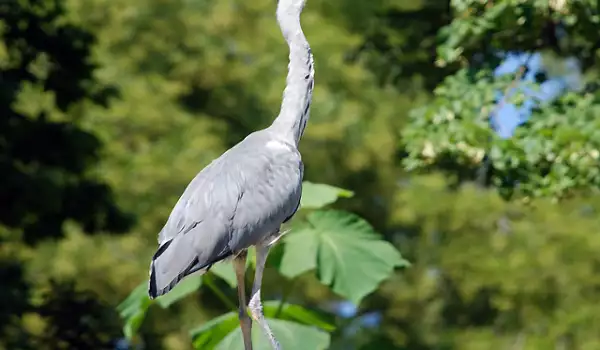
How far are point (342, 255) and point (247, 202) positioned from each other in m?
1.42

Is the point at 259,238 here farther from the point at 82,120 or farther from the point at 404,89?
the point at 82,120

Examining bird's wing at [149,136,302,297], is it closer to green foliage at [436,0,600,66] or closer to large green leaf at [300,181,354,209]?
large green leaf at [300,181,354,209]

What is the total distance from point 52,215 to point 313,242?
12.0 feet

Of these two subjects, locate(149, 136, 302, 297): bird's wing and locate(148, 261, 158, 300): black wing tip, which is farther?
locate(149, 136, 302, 297): bird's wing

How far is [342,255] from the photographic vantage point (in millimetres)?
5238

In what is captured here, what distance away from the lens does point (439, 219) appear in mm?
13695

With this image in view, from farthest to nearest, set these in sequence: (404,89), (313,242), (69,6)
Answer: (69,6) < (404,89) < (313,242)

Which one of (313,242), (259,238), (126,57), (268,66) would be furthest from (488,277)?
(259,238)

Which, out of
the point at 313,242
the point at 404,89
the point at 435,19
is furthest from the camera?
the point at 404,89

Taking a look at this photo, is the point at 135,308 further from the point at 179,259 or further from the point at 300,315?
the point at 179,259

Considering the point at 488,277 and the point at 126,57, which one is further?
the point at 126,57

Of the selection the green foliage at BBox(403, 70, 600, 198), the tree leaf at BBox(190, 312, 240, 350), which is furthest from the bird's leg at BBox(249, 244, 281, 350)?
the green foliage at BBox(403, 70, 600, 198)

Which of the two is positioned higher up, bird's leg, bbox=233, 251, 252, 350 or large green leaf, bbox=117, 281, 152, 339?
large green leaf, bbox=117, 281, 152, 339

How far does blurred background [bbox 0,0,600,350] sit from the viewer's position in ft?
21.6
